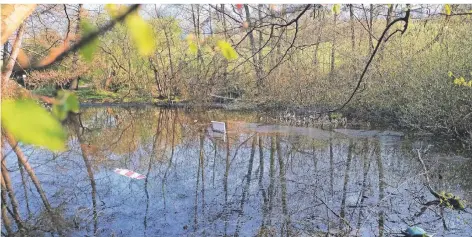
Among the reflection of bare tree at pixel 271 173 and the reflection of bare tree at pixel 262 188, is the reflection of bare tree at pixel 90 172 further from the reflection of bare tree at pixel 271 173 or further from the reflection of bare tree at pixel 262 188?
the reflection of bare tree at pixel 271 173

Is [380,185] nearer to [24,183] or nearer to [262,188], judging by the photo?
[262,188]

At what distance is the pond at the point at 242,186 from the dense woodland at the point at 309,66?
1.08 meters

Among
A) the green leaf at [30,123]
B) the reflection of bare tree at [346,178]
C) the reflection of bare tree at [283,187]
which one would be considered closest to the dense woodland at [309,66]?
the green leaf at [30,123]

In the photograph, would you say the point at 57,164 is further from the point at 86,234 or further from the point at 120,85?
the point at 120,85

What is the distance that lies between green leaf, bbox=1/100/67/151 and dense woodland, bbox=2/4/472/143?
0.45 m

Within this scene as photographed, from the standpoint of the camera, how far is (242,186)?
566cm

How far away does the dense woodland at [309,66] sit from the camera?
4.71 metres

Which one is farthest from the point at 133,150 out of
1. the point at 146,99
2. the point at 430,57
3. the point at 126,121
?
the point at 146,99

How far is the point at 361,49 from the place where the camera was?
453 inches

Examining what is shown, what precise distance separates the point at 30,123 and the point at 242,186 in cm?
545

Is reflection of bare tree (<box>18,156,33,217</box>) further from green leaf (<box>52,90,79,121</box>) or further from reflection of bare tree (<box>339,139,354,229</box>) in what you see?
green leaf (<box>52,90,79,121</box>)

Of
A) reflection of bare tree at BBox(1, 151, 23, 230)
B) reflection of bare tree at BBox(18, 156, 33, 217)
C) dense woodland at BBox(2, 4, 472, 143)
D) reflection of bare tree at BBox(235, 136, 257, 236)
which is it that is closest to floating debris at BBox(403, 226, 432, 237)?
dense woodland at BBox(2, 4, 472, 143)

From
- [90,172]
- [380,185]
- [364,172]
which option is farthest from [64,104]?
[90,172]

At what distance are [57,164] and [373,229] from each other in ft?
16.9
